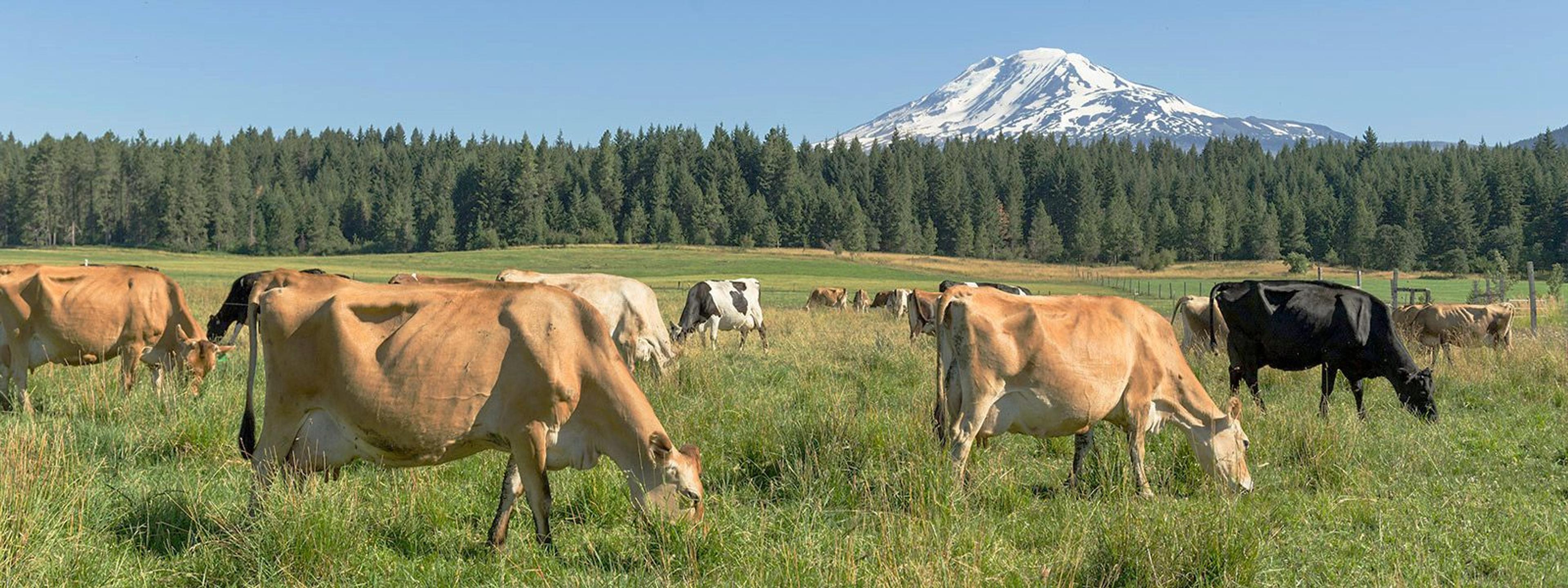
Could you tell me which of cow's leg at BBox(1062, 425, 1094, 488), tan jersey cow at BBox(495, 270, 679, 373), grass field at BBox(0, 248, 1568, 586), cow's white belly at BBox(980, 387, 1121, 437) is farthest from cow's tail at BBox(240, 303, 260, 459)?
tan jersey cow at BBox(495, 270, 679, 373)

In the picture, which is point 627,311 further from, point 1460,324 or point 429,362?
point 1460,324

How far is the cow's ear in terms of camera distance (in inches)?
231

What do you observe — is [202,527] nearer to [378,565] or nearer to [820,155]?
[378,565]

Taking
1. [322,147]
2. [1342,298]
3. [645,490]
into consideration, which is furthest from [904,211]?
[645,490]

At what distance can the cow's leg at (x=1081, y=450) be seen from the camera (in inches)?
323

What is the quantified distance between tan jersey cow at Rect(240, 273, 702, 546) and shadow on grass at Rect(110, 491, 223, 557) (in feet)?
1.36

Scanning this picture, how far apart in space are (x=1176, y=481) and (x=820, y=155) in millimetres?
144919

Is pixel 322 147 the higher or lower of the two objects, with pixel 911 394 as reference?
higher

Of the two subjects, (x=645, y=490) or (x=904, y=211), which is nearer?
(x=645, y=490)

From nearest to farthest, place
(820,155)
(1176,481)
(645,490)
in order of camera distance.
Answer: (645,490)
(1176,481)
(820,155)

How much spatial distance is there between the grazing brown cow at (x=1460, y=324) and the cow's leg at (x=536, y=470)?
21.0 meters

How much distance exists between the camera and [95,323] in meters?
11.0

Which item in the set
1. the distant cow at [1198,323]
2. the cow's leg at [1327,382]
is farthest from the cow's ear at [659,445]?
the distant cow at [1198,323]

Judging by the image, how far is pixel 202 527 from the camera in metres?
5.89
